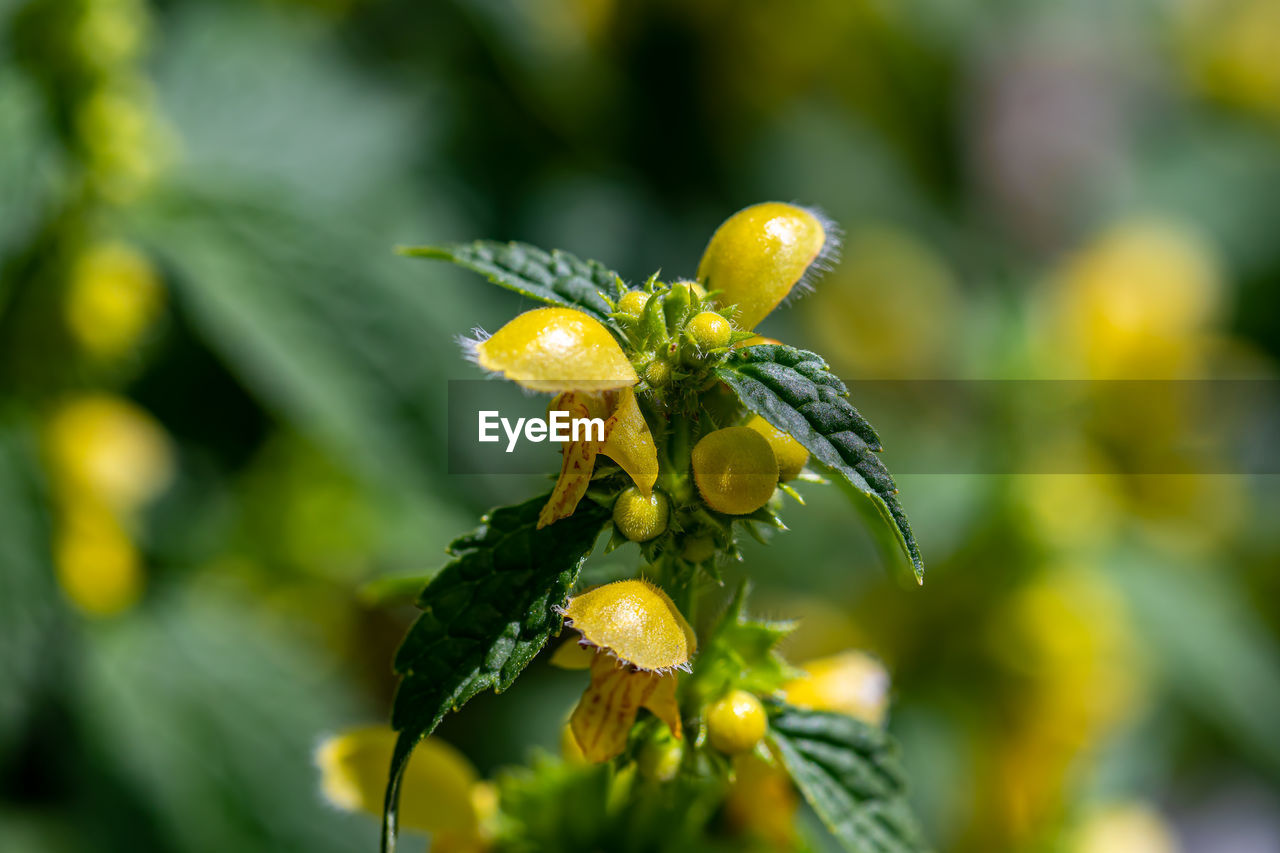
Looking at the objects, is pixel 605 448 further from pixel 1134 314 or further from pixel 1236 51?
pixel 1236 51

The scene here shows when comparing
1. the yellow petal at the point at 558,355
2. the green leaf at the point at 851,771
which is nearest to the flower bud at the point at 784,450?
the yellow petal at the point at 558,355

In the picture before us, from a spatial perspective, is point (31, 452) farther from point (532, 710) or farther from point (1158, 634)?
point (1158, 634)

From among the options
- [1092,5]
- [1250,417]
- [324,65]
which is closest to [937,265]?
[1250,417]

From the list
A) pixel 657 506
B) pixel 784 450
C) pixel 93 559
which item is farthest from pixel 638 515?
pixel 93 559

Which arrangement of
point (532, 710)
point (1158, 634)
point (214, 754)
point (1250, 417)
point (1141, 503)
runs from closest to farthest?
point (214, 754) → point (532, 710) → point (1158, 634) → point (1141, 503) → point (1250, 417)

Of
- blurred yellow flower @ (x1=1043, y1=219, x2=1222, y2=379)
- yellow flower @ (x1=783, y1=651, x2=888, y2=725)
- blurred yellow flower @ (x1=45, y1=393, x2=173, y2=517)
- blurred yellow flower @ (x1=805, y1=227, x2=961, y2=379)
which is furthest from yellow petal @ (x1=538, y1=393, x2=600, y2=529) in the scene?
blurred yellow flower @ (x1=805, y1=227, x2=961, y2=379)
